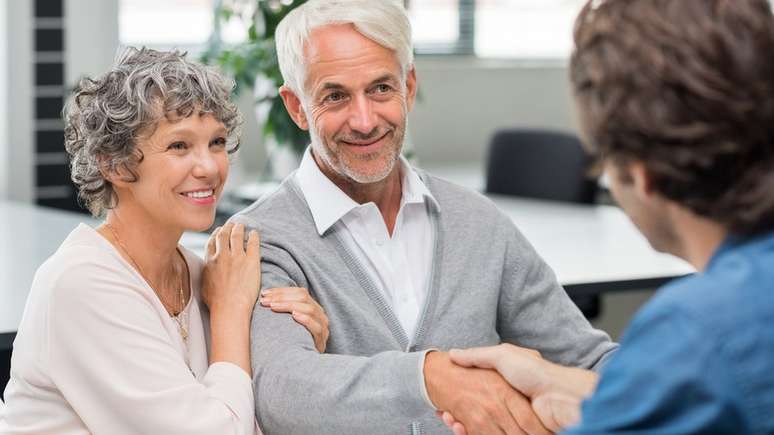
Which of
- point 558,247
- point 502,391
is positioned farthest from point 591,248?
point 502,391

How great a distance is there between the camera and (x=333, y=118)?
1.99 meters

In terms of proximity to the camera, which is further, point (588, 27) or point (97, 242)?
point (97, 242)

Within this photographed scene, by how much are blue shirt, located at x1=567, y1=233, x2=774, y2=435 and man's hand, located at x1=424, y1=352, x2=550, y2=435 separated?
0.65 meters

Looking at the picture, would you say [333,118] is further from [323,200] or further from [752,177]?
[752,177]

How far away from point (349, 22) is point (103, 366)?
65 cm

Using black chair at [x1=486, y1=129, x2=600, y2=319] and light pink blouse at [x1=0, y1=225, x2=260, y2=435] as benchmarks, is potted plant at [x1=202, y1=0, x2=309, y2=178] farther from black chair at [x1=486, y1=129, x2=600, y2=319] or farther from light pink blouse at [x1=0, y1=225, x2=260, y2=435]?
light pink blouse at [x1=0, y1=225, x2=260, y2=435]

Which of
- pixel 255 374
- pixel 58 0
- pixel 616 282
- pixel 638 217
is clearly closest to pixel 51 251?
pixel 616 282

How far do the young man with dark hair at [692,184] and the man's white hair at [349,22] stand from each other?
0.83 metres

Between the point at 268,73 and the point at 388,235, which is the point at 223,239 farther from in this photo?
the point at 268,73

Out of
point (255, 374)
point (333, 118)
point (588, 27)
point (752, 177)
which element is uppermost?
point (588, 27)

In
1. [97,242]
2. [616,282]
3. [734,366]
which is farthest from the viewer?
[616,282]

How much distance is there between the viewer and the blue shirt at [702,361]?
98 cm

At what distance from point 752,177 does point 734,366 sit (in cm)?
17

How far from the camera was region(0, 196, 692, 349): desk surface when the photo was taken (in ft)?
9.55
